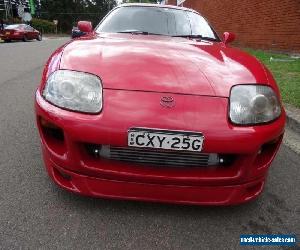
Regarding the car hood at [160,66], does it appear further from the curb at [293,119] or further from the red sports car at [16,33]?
the red sports car at [16,33]

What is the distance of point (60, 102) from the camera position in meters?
2.24

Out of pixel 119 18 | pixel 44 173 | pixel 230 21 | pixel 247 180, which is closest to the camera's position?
pixel 247 180

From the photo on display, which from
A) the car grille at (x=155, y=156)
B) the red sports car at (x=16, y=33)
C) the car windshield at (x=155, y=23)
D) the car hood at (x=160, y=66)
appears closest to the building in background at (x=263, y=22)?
the car windshield at (x=155, y=23)

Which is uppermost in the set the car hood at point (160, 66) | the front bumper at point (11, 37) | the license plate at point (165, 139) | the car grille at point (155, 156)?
the car hood at point (160, 66)

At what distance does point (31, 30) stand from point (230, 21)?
50.8 feet

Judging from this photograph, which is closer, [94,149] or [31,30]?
[94,149]

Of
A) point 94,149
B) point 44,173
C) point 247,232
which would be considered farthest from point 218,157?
point 44,173

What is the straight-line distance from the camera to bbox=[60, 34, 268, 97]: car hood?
2.33m

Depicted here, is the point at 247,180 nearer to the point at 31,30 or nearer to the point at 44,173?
the point at 44,173

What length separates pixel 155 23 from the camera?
3771 millimetres

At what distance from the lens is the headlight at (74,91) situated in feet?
7.25

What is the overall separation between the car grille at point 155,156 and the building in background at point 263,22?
964 cm

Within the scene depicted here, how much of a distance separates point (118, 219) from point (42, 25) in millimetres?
58045

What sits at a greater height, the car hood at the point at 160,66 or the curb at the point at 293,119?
the car hood at the point at 160,66
